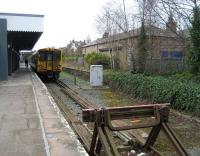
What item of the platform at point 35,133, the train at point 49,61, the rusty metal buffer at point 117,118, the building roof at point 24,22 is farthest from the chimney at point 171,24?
the rusty metal buffer at point 117,118

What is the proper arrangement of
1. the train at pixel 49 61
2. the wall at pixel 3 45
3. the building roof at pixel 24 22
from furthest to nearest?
the train at pixel 49 61 < the building roof at pixel 24 22 < the wall at pixel 3 45

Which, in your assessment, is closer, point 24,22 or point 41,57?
point 24,22

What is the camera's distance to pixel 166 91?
53.2 ft

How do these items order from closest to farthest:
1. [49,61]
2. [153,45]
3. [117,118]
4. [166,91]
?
1. [117,118]
2. [166,91]
3. [153,45]
4. [49,61]

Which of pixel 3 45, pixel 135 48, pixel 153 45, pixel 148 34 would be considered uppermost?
pixel 148 34

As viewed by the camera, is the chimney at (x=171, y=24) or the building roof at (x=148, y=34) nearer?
the chimney at (x=171, y=24)

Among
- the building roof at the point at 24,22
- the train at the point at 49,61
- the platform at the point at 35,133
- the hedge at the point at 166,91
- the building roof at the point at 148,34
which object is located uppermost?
the building roof at the point at 24,22

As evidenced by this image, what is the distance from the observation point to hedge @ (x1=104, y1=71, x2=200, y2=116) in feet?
A: 46.3

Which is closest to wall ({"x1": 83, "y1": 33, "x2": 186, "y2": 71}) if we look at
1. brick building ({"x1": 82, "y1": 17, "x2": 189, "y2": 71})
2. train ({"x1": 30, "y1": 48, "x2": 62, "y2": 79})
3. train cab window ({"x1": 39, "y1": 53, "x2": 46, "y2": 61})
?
brick building ({"x1": 82, "y1": 17, "x2": 189, "y2": 71})

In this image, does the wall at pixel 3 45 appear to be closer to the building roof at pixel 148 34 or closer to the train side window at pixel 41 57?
the train side window at pixel 41 57

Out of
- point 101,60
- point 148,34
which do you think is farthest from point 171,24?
point 101,60

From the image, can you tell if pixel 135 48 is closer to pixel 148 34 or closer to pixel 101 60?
pixel 148 34

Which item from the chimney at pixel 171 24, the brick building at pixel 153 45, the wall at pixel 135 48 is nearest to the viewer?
the chimney at pixel 171 24

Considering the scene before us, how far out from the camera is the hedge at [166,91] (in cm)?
1412
